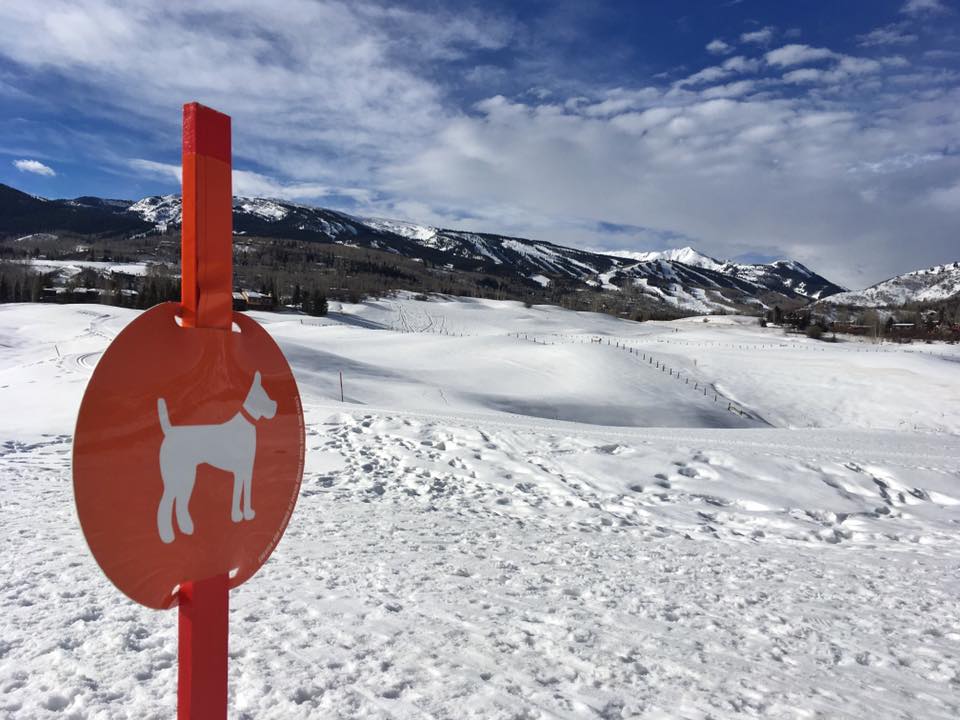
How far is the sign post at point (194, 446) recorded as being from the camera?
5.65 feet

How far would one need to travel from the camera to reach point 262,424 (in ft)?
7.08

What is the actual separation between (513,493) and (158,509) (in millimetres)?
9021

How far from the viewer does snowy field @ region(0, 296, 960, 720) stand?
3.93 meters

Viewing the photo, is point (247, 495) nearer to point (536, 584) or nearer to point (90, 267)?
point (536, 584)

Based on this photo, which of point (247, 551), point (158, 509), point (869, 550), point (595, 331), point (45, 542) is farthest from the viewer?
point (595, 331)

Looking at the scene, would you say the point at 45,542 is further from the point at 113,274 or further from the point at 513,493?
the point at 113,274

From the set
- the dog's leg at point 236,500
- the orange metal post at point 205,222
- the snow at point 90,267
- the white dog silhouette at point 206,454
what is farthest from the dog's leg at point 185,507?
the snow at point 90,267

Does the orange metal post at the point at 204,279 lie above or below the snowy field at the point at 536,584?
above

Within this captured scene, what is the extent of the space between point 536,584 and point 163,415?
5126 mm

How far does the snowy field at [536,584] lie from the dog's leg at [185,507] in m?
2.26

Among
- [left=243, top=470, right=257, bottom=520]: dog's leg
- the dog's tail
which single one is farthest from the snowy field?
the dog's tail

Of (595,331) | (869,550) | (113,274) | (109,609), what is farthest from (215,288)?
(113,274)

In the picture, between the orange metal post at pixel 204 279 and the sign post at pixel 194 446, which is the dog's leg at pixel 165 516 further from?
the orange metal post at pixel 204 279

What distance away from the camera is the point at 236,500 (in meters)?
2.07
